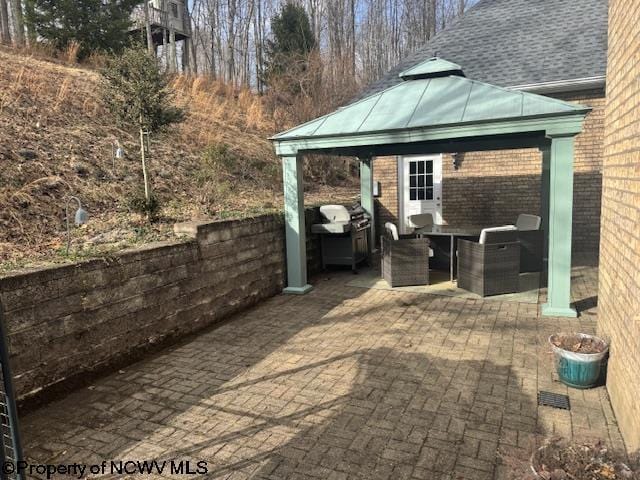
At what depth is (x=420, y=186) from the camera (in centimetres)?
1143

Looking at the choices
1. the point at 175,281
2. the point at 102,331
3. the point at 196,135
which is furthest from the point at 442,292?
the point at 196,135

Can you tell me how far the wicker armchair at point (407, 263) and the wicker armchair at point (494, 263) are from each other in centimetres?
71

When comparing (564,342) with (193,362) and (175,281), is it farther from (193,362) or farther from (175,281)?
(175,281)

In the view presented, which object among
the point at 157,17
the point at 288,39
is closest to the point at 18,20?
the point at 157,17

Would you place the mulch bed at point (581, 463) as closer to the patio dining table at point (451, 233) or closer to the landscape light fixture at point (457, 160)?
the patio dining table at point (451, 233)

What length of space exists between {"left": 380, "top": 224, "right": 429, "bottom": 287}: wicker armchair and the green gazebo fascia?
1.36m

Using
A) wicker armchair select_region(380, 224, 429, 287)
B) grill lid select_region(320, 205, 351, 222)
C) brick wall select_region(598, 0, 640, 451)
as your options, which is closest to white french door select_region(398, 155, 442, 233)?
grill lid select_region(320, 205, 351, 222)

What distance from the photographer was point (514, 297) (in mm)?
6469

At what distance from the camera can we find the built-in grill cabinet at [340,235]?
7996 millimetres

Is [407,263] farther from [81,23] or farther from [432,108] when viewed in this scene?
[81,23]

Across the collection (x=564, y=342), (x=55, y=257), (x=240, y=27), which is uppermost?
(x=240, y=27)

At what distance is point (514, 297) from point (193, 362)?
454 centimetres

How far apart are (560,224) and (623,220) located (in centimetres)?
228

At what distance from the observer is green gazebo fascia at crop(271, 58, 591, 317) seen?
532 cm
